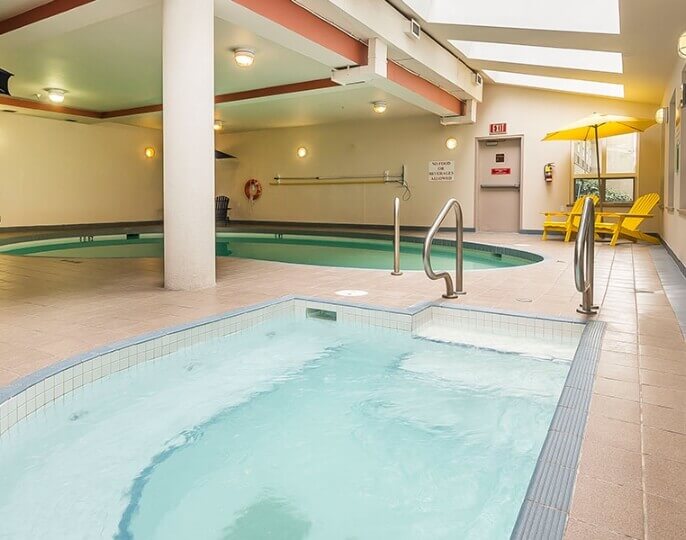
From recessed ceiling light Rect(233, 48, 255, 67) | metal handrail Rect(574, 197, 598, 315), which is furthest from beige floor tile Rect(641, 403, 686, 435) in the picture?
recessed ceiling light Rect(233, 48, 255, 67)

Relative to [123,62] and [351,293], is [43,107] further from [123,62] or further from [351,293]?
[351,293]

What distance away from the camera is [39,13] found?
549 centimetres

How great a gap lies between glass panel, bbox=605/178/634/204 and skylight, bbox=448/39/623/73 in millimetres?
2874

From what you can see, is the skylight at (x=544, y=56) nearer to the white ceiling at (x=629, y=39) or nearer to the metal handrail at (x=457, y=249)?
the white ceiling at (x=629, y=39)

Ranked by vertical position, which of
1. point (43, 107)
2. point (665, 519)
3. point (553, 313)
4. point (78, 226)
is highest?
point (43, 107)

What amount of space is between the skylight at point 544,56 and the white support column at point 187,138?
4.89m

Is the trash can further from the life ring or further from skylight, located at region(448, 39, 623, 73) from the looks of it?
skylight, located at region(448, 39, 623, 73)

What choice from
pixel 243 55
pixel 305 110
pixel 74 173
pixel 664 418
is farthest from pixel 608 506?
pixel 74 173

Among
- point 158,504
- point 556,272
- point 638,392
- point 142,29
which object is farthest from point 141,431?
point 142,29

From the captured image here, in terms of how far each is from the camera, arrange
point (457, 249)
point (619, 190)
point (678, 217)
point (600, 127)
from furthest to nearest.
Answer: point (619, 190), point (600, 127), point (678, 217), point (457, 249)

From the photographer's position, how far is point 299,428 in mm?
2459

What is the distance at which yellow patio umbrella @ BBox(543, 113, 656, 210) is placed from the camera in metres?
7.98

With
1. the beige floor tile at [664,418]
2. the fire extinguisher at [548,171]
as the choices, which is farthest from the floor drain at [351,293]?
the fire extinguisher at [548,171]

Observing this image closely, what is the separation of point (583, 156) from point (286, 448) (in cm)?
1008
